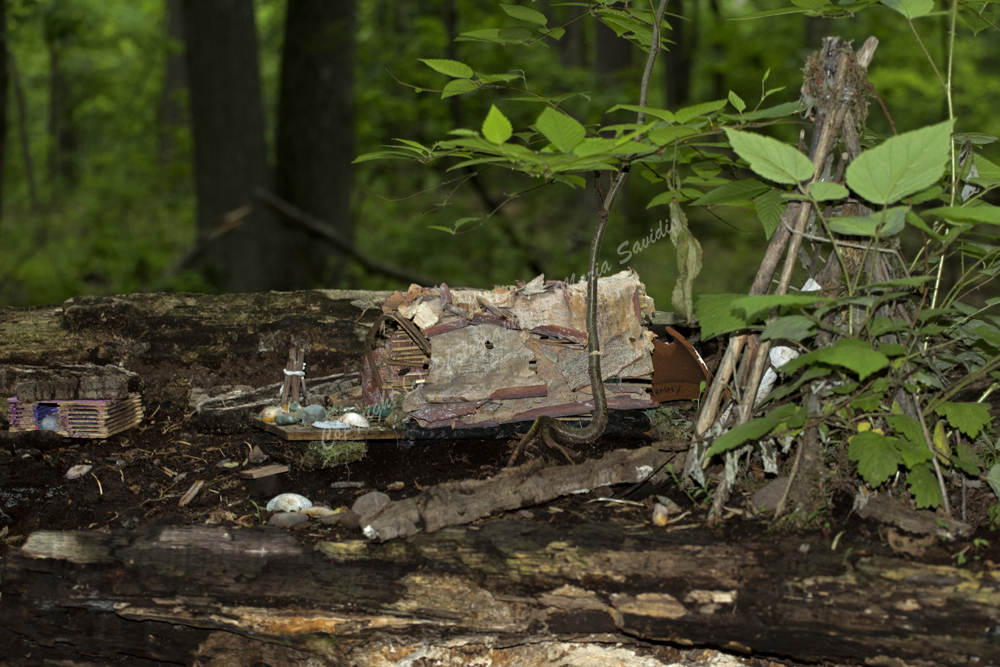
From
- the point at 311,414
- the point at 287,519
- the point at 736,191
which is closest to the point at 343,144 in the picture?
the point at 311,414

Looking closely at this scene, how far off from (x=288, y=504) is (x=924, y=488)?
2.09 m

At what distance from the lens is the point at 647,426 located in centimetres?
297

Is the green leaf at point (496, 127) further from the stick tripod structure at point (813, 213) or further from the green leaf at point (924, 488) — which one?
the green leaf at point (924, 488)

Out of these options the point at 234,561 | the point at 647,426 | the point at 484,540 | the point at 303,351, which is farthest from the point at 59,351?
the point at 647,426

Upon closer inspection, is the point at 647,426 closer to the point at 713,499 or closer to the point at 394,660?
the point at 713,499

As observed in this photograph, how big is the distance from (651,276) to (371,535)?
878 centimetres

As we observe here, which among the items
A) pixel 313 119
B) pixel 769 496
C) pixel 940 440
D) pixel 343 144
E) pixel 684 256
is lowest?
pixel 769 496

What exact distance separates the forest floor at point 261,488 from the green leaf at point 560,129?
4.12ft

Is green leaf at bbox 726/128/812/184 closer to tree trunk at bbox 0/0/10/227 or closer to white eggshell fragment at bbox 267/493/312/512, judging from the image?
white eggshell fragment at bbox 267/493/312/512

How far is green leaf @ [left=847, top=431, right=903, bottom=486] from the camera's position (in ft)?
6.31

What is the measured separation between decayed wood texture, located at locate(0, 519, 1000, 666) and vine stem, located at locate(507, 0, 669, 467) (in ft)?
1.68

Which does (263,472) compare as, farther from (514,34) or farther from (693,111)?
(693,111)

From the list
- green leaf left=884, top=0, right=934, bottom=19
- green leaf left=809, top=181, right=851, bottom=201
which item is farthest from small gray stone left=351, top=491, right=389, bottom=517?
green leaf left=884, top=0, right=934, bottom=19

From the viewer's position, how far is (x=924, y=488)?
203 cm
